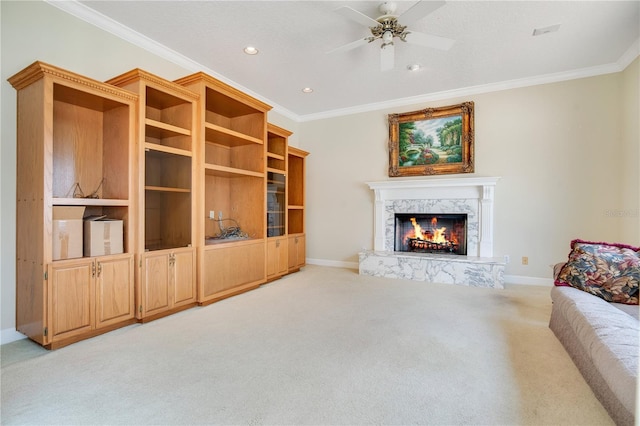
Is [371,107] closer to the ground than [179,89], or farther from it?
farther from it

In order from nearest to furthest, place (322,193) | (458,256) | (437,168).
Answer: (458,256) → (437,168) → (322,193)

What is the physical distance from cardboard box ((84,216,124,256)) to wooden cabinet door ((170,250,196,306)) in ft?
1.73

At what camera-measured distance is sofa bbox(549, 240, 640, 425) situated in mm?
1325

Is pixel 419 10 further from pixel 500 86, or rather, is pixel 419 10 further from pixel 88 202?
pixel 88 202

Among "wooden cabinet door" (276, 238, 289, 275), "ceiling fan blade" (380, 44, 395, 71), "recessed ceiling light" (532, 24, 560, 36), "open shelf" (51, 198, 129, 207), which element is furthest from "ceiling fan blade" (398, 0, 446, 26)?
"wooden cabinet door" (276, 238, 289, 275)

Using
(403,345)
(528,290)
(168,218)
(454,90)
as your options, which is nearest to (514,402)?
(403,345)

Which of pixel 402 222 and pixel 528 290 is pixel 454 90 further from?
pixel 528 290

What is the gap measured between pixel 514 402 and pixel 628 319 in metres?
0.88

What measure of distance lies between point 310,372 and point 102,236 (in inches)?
84.7

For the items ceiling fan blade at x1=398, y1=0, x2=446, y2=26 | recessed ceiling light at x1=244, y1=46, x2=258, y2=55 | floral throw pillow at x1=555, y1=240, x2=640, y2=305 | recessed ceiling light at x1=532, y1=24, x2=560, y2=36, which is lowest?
floral throw pillow at x1=555, y1=240, x2=640, y2=305

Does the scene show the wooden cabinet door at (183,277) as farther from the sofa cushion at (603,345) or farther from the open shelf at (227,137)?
the sofa cushion at (603,345)

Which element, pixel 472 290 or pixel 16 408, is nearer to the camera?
pixel 16 408

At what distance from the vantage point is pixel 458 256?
15.0ft

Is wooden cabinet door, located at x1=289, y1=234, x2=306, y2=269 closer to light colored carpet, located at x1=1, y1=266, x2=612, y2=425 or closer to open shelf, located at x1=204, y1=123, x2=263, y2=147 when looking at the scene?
open shelf, located at x1=204, y1=123, x2=263, y2=147
